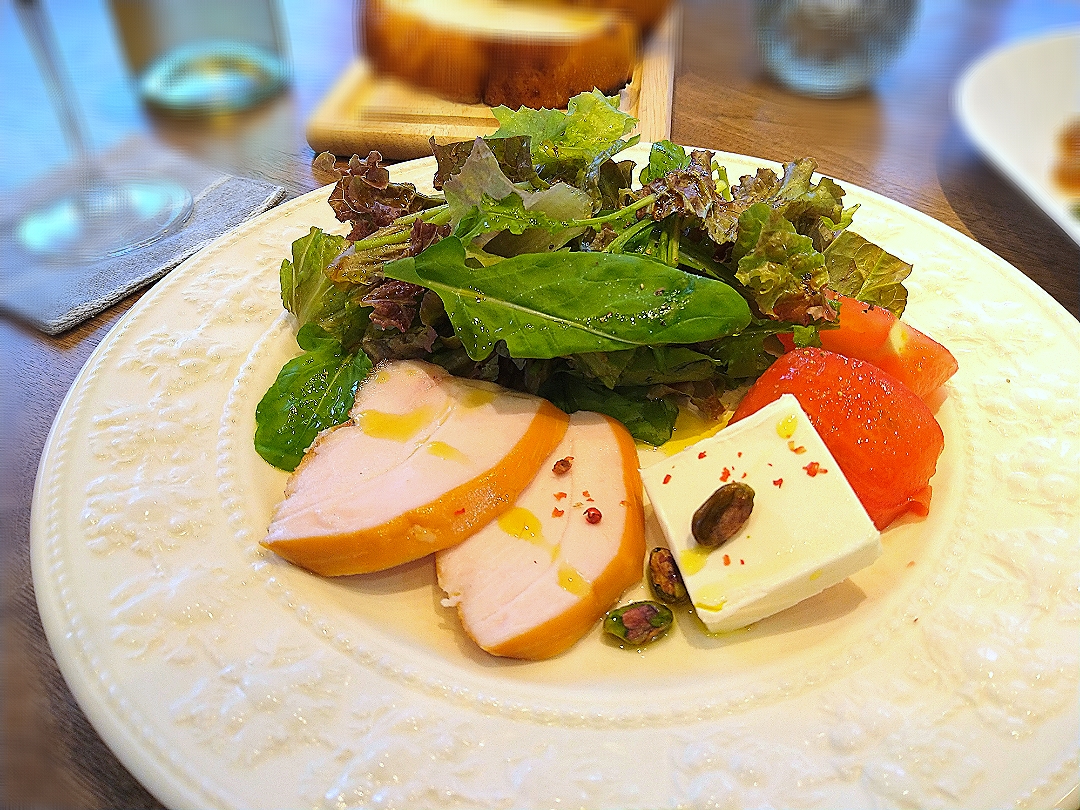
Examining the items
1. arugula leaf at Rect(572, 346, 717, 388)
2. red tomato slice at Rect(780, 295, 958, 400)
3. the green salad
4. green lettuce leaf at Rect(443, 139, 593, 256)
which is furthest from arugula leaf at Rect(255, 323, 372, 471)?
red tomato slice at Rect(780, 295, 958, 400)

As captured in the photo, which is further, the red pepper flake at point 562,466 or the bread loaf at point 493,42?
the red pepper flake at point 562,466

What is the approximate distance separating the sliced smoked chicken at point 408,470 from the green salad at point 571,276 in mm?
88

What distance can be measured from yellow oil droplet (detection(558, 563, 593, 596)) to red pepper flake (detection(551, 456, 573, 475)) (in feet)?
0.74

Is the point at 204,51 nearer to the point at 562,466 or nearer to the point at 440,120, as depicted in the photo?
the point at 562,466

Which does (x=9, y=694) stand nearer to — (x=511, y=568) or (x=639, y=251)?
(x=511, y=568)

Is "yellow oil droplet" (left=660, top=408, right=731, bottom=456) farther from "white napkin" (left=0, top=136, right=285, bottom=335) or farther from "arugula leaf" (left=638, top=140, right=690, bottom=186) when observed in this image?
"white napkin" (left=0, top=136, right=285, bottom=335)

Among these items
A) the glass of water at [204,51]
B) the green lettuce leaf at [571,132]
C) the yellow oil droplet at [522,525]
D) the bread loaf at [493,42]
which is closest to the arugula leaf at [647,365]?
the yellow oil droplet at [522,525]

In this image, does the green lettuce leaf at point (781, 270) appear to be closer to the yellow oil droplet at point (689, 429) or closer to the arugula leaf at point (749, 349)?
the arugula leaf at point (749, 349)

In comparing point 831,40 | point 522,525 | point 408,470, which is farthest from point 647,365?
point 831,40

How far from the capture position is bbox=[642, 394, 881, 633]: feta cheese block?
1246 mm

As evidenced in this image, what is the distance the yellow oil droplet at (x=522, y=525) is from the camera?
1.41 m

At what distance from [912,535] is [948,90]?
1.26 meters

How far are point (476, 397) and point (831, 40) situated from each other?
64.7 inches

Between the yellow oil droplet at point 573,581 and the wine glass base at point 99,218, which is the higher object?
the wine glass base at point 99,218
